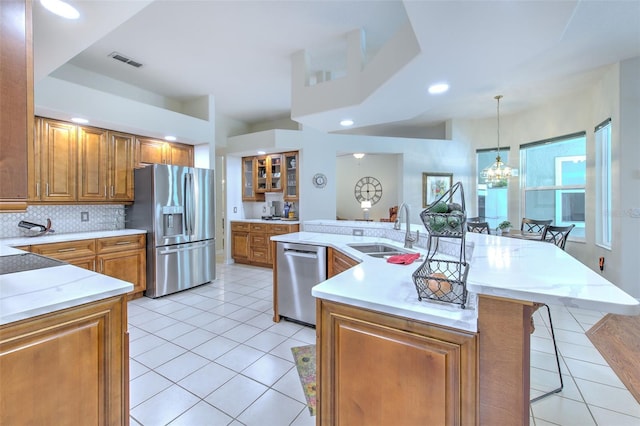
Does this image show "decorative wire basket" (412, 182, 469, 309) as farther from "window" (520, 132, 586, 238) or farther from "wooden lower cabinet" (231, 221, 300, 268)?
"window" (520, 132, 586, 238)

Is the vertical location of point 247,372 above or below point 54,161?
below

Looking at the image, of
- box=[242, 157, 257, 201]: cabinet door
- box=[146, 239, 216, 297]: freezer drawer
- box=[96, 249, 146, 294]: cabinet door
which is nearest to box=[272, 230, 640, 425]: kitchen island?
box=[96, 249, 146, 294]: cabinet door

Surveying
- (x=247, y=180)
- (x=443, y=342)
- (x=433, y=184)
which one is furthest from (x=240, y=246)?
(x=443, y=342)

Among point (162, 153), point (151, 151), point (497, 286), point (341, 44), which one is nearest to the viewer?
point (497, 286)

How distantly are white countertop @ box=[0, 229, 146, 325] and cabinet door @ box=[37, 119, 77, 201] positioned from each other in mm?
2227

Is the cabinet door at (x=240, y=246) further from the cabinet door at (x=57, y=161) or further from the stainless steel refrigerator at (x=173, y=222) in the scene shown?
the cabinet door at (x=57, y=161)

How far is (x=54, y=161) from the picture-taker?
10.5 feet

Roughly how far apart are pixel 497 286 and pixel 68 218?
180 inches

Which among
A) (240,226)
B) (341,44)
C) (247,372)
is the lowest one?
(247,372)

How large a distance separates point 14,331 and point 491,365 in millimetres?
1651

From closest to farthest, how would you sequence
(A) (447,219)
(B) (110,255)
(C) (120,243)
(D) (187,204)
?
(A) (447,219)
(B) (110,255)
(C) (120,243)
(D) (187,204)

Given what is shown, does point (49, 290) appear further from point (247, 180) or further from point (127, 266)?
point (247, 180)

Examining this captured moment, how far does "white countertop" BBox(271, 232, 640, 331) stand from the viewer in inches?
31.9

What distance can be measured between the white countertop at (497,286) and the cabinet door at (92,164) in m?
3.59
